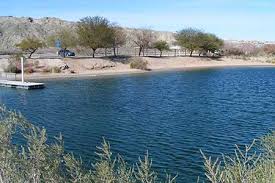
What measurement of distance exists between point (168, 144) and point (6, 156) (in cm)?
1782

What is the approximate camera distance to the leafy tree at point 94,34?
85062mm

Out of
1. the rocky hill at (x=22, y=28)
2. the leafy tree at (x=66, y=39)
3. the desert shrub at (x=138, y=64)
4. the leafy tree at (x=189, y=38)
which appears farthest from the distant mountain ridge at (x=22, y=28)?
the desert shrub at (x=138, y=64)

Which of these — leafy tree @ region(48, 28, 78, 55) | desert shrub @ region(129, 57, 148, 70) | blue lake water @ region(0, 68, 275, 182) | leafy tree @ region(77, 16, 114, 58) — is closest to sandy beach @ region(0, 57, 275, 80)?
desert shrub @ region(129, 57, 148, 70)

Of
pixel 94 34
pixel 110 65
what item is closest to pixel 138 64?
pixel 110 65

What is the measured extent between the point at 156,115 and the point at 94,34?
2013 inches

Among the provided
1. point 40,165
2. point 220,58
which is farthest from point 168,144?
point 220,58

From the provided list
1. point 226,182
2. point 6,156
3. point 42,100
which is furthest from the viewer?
point 42,100

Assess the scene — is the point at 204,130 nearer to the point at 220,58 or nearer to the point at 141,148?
the point at 141,148

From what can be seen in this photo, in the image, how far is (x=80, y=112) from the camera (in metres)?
38.7

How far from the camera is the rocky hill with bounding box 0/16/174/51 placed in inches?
5527

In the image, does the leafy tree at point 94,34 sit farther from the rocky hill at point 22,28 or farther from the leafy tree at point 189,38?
the rocky hill at point 22,28

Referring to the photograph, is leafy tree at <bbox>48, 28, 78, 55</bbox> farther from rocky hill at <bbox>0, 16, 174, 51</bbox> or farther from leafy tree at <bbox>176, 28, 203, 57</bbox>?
rocky hill at <bbox>0, 16, 174, 51</bbox>

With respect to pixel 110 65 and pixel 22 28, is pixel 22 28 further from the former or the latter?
pixel 110 65

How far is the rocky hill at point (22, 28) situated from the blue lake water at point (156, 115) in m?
80.9
